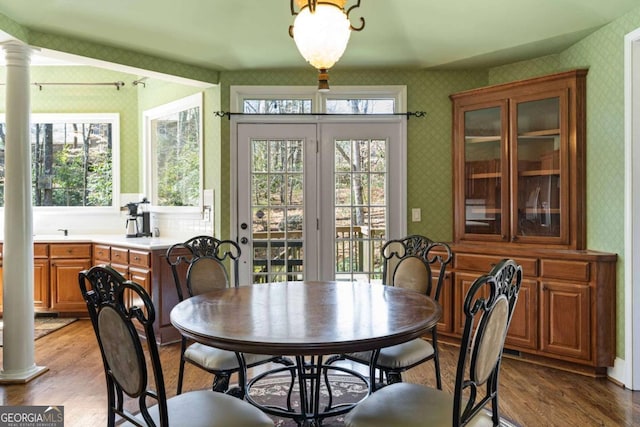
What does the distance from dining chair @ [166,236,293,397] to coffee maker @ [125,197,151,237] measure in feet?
6.56

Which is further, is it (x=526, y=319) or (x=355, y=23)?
(x=526, y=319)

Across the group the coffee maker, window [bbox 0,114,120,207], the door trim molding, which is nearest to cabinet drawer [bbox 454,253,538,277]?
the door trim molding

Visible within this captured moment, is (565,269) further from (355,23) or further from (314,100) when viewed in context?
(314,100)

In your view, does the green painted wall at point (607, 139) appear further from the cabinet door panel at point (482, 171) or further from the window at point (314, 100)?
the window at point (314, 100)

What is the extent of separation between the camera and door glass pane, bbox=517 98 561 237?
3.52 meters

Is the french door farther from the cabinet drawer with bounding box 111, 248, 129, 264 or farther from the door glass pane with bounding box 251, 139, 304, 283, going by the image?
the cabinet drawer with bounding box 111, 248, 129, 264

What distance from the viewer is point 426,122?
4.15 metres

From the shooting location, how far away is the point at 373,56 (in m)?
3.80

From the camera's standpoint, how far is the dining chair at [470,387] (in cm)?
142

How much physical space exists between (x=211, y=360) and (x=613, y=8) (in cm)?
339

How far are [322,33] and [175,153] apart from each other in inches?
131

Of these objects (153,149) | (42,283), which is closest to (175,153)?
(153,149)

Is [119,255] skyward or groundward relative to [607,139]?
groundward

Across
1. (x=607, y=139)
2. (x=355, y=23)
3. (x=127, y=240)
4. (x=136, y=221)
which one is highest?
(x=355, y=23)
